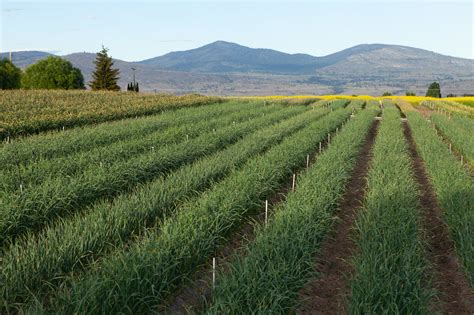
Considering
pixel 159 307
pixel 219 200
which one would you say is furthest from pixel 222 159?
pixel 159 307

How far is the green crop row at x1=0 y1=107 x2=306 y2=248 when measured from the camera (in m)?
7.59

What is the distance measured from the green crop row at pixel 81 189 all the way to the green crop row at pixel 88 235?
38 centimetres

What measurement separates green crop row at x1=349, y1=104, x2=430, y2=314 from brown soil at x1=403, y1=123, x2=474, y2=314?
12.8 inches

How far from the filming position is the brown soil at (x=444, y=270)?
614 cm

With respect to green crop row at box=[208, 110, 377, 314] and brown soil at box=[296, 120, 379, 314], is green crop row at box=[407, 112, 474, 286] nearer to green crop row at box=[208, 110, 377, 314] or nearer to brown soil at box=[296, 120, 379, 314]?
brown soil at box=[296, 120, 379, 314]

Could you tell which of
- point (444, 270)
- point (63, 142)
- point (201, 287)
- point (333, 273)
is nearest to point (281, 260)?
point (201, 287)

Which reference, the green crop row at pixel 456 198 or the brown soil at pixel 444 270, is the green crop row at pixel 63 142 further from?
the green crop row at pixel 456 198

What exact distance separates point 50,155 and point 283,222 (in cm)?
873

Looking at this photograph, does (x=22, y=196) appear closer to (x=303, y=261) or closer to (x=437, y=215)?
(x=303, y=261)

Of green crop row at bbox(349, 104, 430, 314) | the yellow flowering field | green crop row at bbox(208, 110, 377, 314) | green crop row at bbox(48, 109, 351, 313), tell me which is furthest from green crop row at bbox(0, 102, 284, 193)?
the yellow flowering field

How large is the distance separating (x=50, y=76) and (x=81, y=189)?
6825 cm

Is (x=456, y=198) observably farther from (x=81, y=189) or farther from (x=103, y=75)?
(x=103, y=75)

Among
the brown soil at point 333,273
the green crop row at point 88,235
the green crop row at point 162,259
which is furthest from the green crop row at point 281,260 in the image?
the green crop row at point 88,235

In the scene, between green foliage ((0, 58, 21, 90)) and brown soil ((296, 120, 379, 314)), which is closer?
brown soil ((296, 120, 379, 314))
